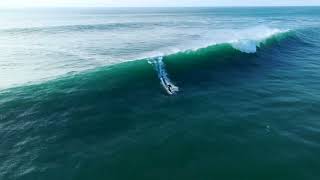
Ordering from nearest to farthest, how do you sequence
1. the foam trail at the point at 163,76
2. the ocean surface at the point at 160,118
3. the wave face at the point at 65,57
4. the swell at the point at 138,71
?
1. the ocean surface at the point at 160,118
2. the swell at the point at 138,71
3. the foam trail at the point at 163,76
4. the wave face at the point at 65,57

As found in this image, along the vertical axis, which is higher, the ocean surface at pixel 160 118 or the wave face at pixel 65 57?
the wave face at pixel 65 57

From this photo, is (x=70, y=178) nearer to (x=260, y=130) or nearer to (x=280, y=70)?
(x=260, y=130)

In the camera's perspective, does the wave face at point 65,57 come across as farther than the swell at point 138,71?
Yes

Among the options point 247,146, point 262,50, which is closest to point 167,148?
point 247,146

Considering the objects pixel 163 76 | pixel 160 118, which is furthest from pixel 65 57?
pixel 160 118

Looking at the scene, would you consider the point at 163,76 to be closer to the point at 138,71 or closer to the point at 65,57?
the point at 138,71

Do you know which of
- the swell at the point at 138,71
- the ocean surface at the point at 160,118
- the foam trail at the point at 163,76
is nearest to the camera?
the ocean surface at the point at 160,118

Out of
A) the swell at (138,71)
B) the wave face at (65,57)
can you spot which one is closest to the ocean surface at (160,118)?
the swell at (138,71)

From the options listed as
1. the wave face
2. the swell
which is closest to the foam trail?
the swell

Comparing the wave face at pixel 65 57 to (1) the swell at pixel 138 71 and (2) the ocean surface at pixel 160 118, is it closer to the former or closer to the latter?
(2) the ocean surface at pixel 160 118
